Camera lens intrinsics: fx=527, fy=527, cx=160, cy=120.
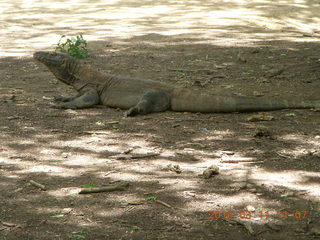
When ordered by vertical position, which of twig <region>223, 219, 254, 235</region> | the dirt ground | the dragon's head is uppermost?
the dragon's head

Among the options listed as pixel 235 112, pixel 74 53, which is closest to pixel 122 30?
pixel 74 53

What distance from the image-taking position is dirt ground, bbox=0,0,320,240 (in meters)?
2.99

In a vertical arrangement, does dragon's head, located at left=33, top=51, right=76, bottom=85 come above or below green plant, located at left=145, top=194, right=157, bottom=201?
above

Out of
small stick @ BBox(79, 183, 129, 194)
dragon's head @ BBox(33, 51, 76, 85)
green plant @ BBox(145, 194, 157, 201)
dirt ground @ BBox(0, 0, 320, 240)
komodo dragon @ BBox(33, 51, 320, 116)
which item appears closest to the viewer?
dirt ground @ BBox(0, 0, 320, 240)

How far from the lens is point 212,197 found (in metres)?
3.30

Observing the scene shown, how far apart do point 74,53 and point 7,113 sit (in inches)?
118

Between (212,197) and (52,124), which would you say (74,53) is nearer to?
(52,124)

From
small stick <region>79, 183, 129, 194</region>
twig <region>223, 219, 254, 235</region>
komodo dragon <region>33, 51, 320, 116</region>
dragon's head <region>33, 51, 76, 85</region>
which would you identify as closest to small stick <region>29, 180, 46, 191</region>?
small stick <region>79, 183, 129, 194</region>

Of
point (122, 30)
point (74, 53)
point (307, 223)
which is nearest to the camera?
point (307, 223)

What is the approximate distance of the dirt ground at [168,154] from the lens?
9.81ft

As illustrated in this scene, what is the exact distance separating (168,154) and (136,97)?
166cm

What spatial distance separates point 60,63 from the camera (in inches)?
254

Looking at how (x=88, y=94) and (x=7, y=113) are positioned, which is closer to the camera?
(x=7, y=113)

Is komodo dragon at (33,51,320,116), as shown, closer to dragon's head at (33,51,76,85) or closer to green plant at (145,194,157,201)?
dragon's head at (33,51,76,85)
